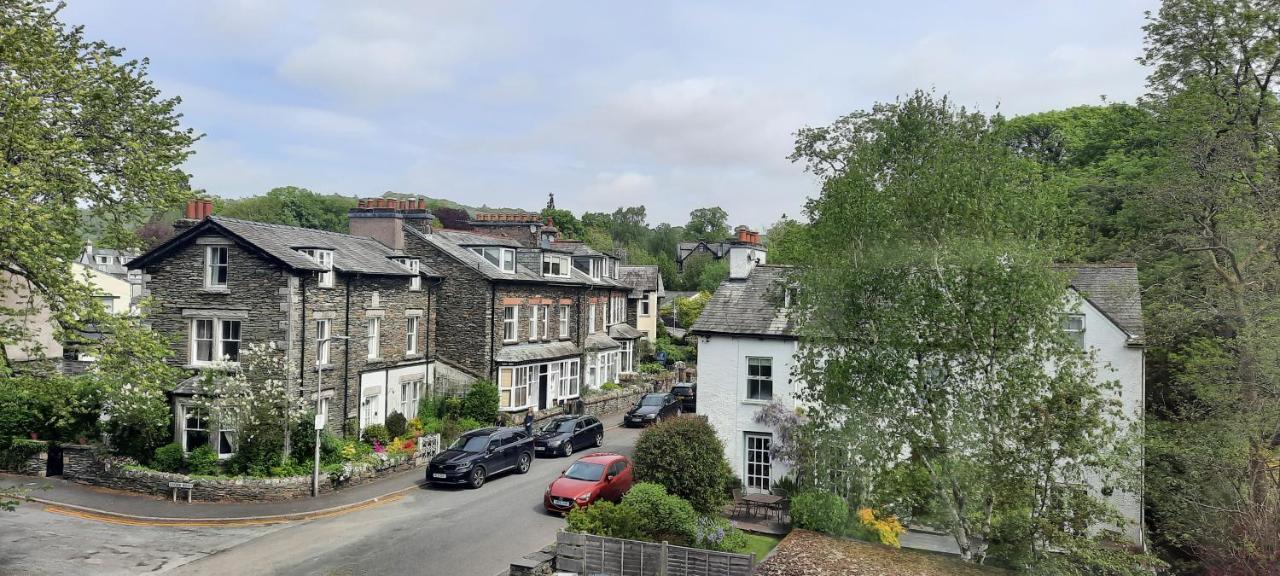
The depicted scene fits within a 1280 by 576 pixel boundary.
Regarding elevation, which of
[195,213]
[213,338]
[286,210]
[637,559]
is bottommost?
[637,559]

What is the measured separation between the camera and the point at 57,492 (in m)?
23.0

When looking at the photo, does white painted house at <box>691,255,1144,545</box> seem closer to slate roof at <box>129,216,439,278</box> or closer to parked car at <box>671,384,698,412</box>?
parked car at <box>671,384,698,412</box>

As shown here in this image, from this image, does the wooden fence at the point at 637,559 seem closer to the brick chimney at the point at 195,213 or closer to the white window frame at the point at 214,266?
the white window frame at the point at 214,266

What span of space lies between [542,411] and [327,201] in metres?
95.4

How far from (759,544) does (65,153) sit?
57.3ft

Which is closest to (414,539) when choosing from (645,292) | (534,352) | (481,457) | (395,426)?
(481,457)

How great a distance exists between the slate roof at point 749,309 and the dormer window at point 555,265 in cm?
1545

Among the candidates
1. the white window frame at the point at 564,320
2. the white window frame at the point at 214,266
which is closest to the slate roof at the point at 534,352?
the white window frame at the point at 564,320

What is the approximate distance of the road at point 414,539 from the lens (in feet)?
56.2

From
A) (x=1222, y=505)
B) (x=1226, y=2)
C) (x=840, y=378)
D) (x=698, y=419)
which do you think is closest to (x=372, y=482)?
(x=698, y=419)

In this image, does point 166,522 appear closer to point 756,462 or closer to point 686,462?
point 686,462

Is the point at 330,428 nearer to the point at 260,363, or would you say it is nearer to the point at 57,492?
the point at 260,363

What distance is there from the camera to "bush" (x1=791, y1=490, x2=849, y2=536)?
18750 mm

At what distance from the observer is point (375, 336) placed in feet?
98.4
